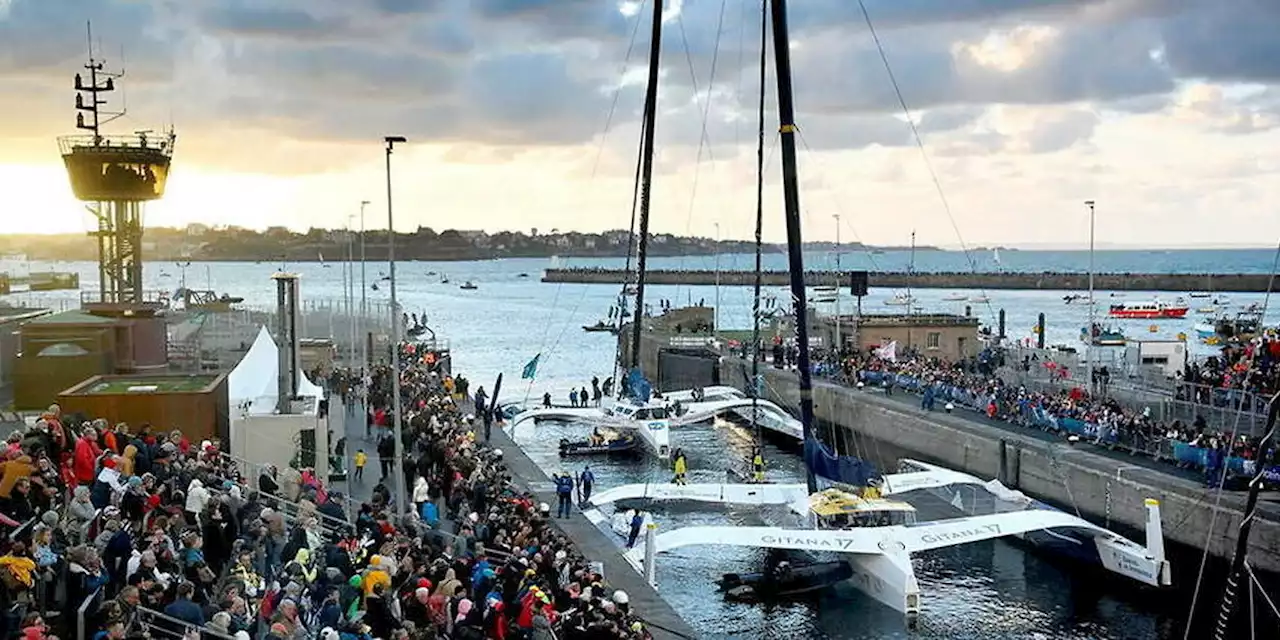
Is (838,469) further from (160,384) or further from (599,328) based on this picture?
(599,328)

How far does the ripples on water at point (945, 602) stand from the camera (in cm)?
2498

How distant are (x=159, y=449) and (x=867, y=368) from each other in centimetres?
3771

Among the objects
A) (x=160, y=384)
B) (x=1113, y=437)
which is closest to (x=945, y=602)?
(x=1113, y=437)

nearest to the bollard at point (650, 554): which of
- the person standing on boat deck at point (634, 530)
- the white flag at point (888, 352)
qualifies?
the person standing on boat deck at point (634, 530)

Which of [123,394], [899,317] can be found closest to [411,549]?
[123,394]

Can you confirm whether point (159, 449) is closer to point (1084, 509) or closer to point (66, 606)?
point (66, 606)

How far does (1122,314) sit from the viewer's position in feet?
411

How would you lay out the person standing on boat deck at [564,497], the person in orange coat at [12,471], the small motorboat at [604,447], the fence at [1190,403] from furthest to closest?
the small motorboat at [604,447], the fence at [1190,403], the person standing on boat deck at [564,497], the person in orange coat at [12,471]

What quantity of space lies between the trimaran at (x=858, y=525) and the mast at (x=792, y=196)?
2 centimetres

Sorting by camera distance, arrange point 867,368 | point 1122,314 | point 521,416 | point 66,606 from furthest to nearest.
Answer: point 1122,314 → point 867,368 → point 521,416 → point 66,606

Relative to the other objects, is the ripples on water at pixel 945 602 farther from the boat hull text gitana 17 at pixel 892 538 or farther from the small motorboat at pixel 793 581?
the boat hull text gitana 17 at pixel 892 538

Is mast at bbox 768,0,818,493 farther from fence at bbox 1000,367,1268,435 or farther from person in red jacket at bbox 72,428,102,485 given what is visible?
person in red jacket at bbox 72,428,102,485

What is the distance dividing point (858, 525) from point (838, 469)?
1.48m

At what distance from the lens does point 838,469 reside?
27906 mm
